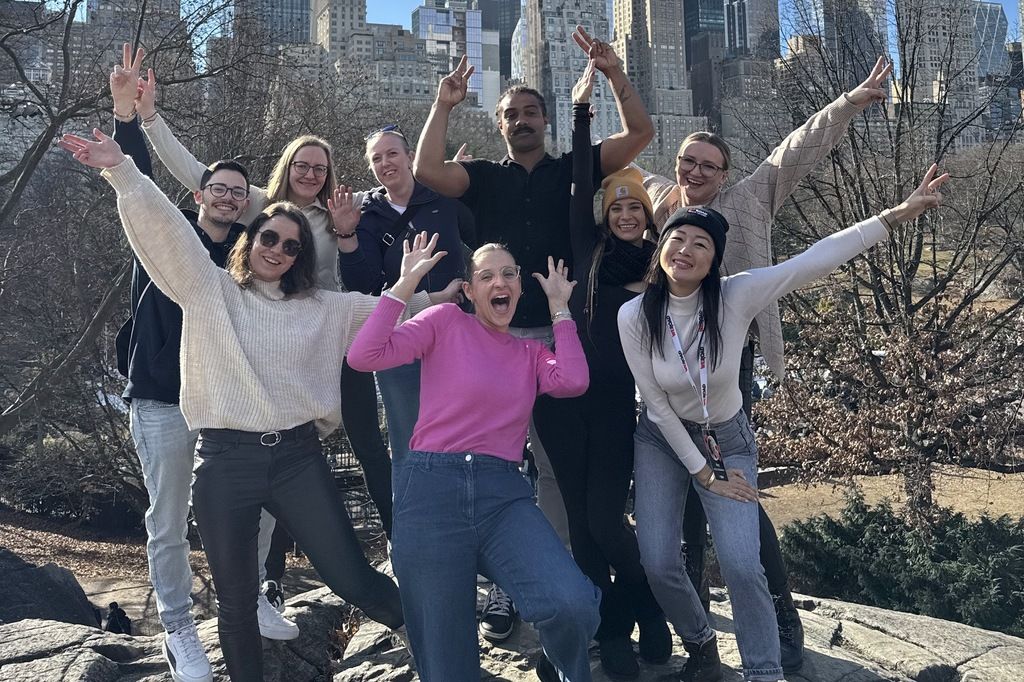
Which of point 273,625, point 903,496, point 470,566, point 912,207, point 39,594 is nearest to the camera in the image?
point 470,566

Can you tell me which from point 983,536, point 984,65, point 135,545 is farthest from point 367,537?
point 984,65

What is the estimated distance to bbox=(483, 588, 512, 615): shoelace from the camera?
4262mm

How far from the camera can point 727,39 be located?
438 feet

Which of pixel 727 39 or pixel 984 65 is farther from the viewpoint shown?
pixel 727 39

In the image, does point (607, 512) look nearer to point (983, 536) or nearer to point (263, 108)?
point (983, 536)

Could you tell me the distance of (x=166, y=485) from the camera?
3824mm

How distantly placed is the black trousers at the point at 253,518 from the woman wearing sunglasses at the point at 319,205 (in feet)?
2.00

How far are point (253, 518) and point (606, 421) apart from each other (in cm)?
146

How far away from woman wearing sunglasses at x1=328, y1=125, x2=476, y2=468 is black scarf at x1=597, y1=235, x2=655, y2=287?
0.68 meters

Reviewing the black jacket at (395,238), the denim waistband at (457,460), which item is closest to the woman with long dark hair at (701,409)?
the denim waistband at (457,460)

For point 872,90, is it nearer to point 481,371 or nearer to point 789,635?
point 481,371

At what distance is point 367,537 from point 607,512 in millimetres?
9568

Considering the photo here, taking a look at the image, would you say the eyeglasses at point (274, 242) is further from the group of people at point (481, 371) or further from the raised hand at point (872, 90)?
the raised hand at point (872, 90)

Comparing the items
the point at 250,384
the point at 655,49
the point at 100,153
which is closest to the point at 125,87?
the point at 100,153
